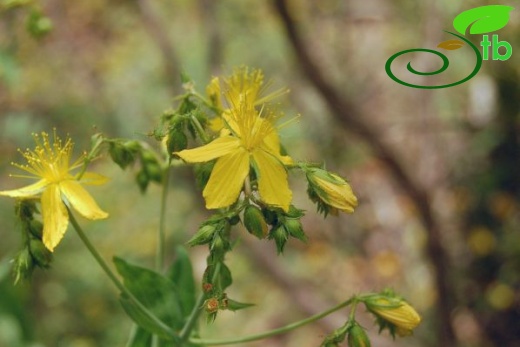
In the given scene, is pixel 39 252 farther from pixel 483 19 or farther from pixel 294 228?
pixel 483 19

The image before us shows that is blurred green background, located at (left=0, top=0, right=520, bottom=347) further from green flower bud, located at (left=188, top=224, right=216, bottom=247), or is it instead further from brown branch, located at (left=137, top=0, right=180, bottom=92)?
green flower bud, located at (left=188, top=224, right=216, bottom=247)

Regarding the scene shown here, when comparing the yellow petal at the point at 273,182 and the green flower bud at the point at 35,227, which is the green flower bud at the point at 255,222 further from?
the green flower bud at the point at 35,227

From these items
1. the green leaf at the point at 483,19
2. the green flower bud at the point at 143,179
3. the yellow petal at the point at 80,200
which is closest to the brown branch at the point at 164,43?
the green leaf at the point at 483,19

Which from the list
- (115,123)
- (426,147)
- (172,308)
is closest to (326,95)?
(426,147)

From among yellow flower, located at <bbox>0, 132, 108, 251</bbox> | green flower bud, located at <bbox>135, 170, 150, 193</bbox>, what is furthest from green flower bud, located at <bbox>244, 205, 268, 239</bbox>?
green flower bud, located at <bbox>135, 170, 150, 193</bbox>

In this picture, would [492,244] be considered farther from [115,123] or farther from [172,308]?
[172,308]

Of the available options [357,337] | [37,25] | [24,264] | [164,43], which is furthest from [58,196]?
[164,43]
